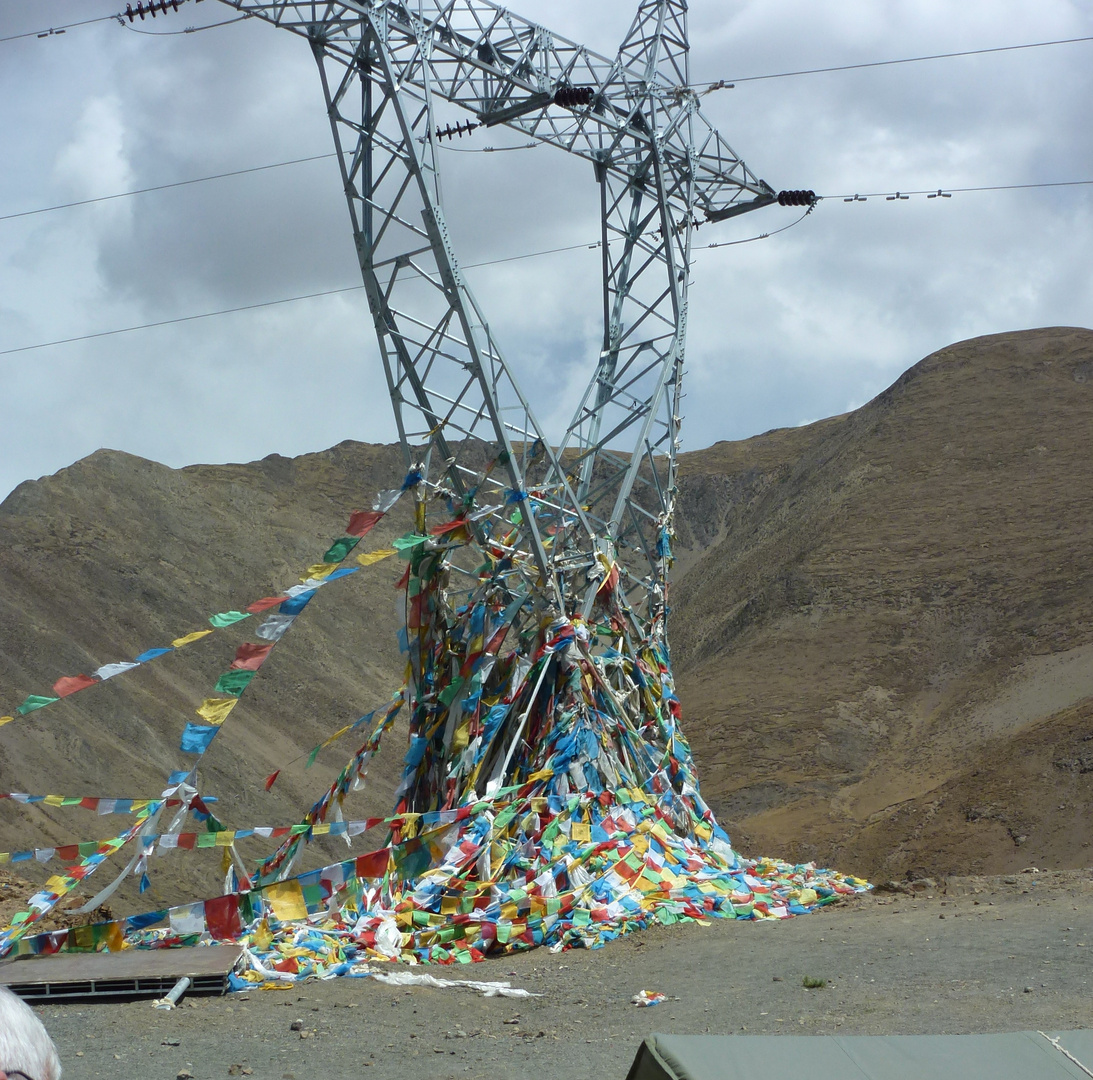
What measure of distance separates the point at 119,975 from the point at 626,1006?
10.9ft

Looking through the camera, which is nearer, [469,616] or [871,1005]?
[871,1005]

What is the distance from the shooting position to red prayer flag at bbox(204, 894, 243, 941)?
31.3ft

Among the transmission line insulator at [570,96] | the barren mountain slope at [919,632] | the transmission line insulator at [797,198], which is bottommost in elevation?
the barren mountain slope at [919,632]

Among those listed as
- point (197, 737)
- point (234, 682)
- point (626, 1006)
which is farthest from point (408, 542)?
point (626, 1006)

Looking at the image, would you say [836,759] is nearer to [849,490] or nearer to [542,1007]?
[849,490]

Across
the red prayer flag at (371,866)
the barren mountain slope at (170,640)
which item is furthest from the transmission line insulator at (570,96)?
the barren mountain slope at (170,640)

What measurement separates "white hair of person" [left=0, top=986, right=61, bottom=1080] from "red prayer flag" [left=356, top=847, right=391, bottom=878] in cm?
743

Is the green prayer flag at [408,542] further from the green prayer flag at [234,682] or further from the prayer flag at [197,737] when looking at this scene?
the prayer flag at [197,737]

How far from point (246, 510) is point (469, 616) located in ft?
135

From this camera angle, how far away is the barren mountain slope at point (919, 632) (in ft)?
76.0

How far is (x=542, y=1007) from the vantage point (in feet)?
27.6

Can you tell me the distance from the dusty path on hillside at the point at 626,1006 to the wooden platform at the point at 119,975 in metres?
0.19

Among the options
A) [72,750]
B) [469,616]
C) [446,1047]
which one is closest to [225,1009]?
[446,1047]

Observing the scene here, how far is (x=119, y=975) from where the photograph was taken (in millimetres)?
8531
